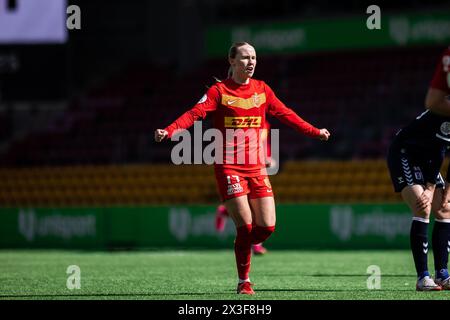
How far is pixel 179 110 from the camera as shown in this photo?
25.3 metres

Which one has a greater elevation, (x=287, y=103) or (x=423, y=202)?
(x=287, y=103)

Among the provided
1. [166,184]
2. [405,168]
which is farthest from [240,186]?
[166,184]

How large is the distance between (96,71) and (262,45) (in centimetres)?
613

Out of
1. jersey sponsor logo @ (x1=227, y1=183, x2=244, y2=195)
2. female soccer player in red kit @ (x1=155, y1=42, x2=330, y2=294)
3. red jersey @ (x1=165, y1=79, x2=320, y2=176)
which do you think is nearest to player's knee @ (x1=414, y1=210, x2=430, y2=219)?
female soccer player in red kit @ (x1=155, y1=42, x2=330, y2=294)

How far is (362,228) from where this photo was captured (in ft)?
63.9

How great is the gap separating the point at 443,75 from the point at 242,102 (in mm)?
1734

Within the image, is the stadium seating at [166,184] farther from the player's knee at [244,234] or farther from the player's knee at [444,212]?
the player's knee at [244,234]

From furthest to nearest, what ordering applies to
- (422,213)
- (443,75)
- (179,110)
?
1. (179,110)
2. (422,213)
3. (443,75)

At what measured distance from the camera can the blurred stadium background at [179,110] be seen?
67.4 feet

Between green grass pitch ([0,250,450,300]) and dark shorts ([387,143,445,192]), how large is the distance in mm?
942

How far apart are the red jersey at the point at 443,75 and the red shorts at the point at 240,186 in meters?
1.69

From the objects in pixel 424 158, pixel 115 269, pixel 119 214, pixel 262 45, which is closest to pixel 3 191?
pixel 119 214

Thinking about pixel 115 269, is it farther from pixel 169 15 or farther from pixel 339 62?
pixel 169 15

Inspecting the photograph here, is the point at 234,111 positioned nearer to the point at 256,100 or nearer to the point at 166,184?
the point at 256,100
